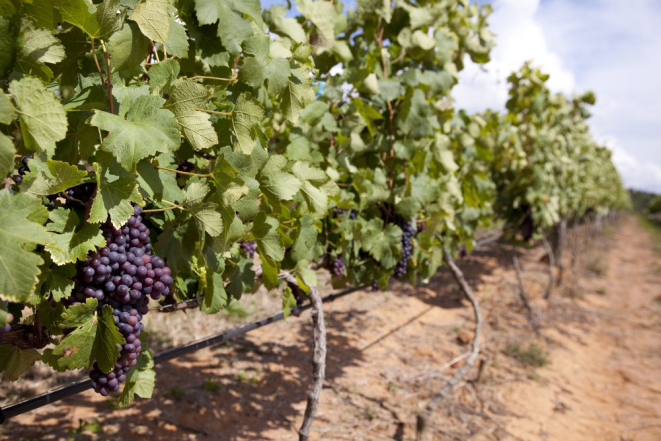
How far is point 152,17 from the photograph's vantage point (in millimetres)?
1095

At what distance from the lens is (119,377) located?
1379 mm

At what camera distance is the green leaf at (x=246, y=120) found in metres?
1.42

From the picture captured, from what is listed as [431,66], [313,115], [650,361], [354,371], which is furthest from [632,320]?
[313,115]

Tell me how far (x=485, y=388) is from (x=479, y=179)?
214cm

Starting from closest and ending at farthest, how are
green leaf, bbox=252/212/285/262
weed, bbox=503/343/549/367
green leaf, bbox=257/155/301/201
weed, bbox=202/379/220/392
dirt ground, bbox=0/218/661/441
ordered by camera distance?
green leaf, bbox=257/155/301/201 → green leaf, bbox=252/212/285/262 → dirt ground, bbox=0/218/661/441 → weed, bbox=202/379/220/392 → weed, bbox=503/343/549/367

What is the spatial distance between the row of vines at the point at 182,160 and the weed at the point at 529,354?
3252 mm

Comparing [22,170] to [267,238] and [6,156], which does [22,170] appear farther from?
[267,238]

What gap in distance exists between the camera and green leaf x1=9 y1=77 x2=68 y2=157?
3.07 ft

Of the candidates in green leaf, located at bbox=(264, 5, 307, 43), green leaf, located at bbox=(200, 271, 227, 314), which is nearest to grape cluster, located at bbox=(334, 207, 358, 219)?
green leaf, located at bbox=(264, 5, 307, 43)

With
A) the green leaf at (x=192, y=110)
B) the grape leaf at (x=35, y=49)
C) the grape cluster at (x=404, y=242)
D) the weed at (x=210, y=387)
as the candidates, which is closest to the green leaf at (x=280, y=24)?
the green leaf at (x=192, y=110)

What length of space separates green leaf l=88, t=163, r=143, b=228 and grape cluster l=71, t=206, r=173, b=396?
0.13m

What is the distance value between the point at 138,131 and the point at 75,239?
1.09 feet

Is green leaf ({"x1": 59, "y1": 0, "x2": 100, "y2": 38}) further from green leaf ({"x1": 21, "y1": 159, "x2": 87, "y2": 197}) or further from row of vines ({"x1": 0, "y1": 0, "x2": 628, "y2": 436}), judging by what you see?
green leaf ({"x1": 21, "y1": 159, "x2": 87, "y2": 197})

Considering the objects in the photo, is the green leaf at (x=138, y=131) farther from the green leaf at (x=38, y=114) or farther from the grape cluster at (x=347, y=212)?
the grape cluster at (x=347, y=212)
